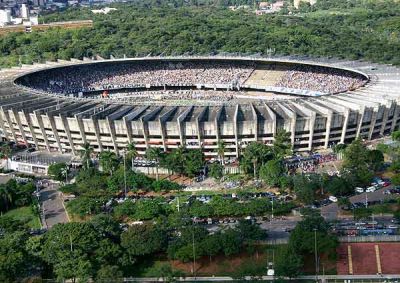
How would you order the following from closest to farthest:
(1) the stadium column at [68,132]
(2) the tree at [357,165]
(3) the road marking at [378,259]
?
(3) the road marking at [378,259]
(2) the tree at [357,165]
(1) the stadium column at [68,132]

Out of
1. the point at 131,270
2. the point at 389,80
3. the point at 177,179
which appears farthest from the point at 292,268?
the point at 389,80

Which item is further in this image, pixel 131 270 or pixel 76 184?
pixel 76 184

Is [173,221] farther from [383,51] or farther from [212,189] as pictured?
[383,51]

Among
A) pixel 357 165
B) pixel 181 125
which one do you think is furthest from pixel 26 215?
pixel 357 165

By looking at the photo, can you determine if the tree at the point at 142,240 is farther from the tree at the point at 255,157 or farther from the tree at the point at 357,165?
the tree at the point at 357,165

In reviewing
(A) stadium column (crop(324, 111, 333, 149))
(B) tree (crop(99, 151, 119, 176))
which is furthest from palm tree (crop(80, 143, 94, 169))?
(A) stadium column (crop(324, 111, 333, 149))

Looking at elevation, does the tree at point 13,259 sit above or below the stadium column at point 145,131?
above

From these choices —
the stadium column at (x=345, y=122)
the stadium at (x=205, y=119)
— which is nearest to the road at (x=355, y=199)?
the stadium column at (x=345, y=122)

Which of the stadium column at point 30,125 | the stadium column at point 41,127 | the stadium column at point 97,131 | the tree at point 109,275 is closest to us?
the tree at point 109,275

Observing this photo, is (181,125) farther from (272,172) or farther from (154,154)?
(272,172)
